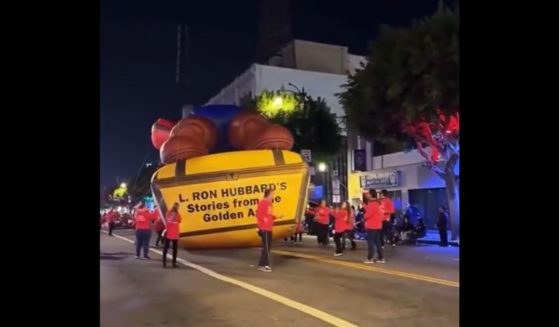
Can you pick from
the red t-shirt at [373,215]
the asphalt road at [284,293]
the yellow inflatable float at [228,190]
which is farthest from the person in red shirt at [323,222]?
the red t-shirt at [373,215]

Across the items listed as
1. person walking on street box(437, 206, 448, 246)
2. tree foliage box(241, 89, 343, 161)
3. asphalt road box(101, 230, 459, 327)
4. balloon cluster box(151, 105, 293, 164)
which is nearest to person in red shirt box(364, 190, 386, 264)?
asphalt road box(101, 230, 459, 327)

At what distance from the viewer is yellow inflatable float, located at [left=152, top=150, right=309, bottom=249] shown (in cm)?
1628

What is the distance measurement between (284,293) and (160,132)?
10.9m

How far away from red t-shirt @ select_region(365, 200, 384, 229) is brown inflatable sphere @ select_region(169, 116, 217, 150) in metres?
5.26

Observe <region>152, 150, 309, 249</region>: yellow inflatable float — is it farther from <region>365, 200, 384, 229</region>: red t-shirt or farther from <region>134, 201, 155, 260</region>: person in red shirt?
<region>365, 200, 384, 229</region>: red t-shirt

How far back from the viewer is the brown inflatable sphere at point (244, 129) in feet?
56.6

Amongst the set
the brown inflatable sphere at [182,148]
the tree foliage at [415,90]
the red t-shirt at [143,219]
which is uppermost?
the tree foliage at [415,90]

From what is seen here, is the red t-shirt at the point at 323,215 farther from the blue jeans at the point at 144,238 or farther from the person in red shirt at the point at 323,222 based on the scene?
the blue jeans at the point at 144,238

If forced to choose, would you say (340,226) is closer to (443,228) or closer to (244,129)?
(244,129)

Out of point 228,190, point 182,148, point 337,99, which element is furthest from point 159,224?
point 337,99

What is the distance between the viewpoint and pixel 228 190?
16.3 meters

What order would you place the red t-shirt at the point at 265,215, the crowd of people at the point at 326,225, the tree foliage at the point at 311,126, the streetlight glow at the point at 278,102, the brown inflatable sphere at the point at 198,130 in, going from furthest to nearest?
the streetlight glow at the point at 278,102
the tree foliage at the point at 311,126
the brown inflatable sphere at the point at 198,130
the crowd of people at the point at 326,225
the red t-shirt at the point at 265,215
